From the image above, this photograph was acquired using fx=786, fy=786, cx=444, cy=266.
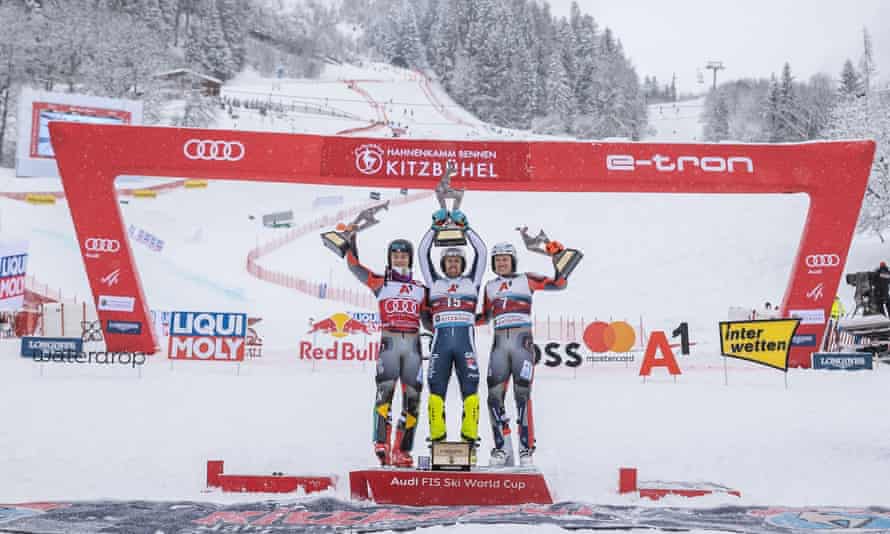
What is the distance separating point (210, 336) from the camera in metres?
14.3

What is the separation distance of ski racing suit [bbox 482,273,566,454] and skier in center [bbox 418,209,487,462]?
9.5 inches

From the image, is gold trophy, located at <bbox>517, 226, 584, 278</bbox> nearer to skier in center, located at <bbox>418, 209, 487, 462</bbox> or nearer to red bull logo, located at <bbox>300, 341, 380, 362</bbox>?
skier in center, located at <bbox>418, 209, 487, 462</bbox>

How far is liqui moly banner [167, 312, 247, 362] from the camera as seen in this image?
14133 millimetres

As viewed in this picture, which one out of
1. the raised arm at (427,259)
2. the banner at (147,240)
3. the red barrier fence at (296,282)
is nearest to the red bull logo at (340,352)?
the raised arm at (427,259)

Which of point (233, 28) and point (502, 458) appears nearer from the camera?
point (502, 458)

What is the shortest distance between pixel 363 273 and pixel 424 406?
13.1 ft

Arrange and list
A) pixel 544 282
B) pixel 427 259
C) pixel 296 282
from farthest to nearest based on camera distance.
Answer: pixel 296 282 < pixel 544 282 < pixel 427 259

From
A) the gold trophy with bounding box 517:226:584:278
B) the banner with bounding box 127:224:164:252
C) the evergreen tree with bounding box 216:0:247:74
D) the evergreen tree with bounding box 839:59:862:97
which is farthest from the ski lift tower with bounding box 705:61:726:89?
the gold trophy with bounding box 517:226:584:278

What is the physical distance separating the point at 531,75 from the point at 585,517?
8770 cm

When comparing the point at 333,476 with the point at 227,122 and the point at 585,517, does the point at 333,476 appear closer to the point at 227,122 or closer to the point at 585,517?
the point at 585,517

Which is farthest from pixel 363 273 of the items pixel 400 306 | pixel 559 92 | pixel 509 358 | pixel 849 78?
pixel 559 92

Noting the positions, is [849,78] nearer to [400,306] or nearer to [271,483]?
[400,306]

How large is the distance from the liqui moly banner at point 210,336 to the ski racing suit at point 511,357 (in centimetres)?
829

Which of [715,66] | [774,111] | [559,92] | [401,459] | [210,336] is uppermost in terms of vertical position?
[715,66]
